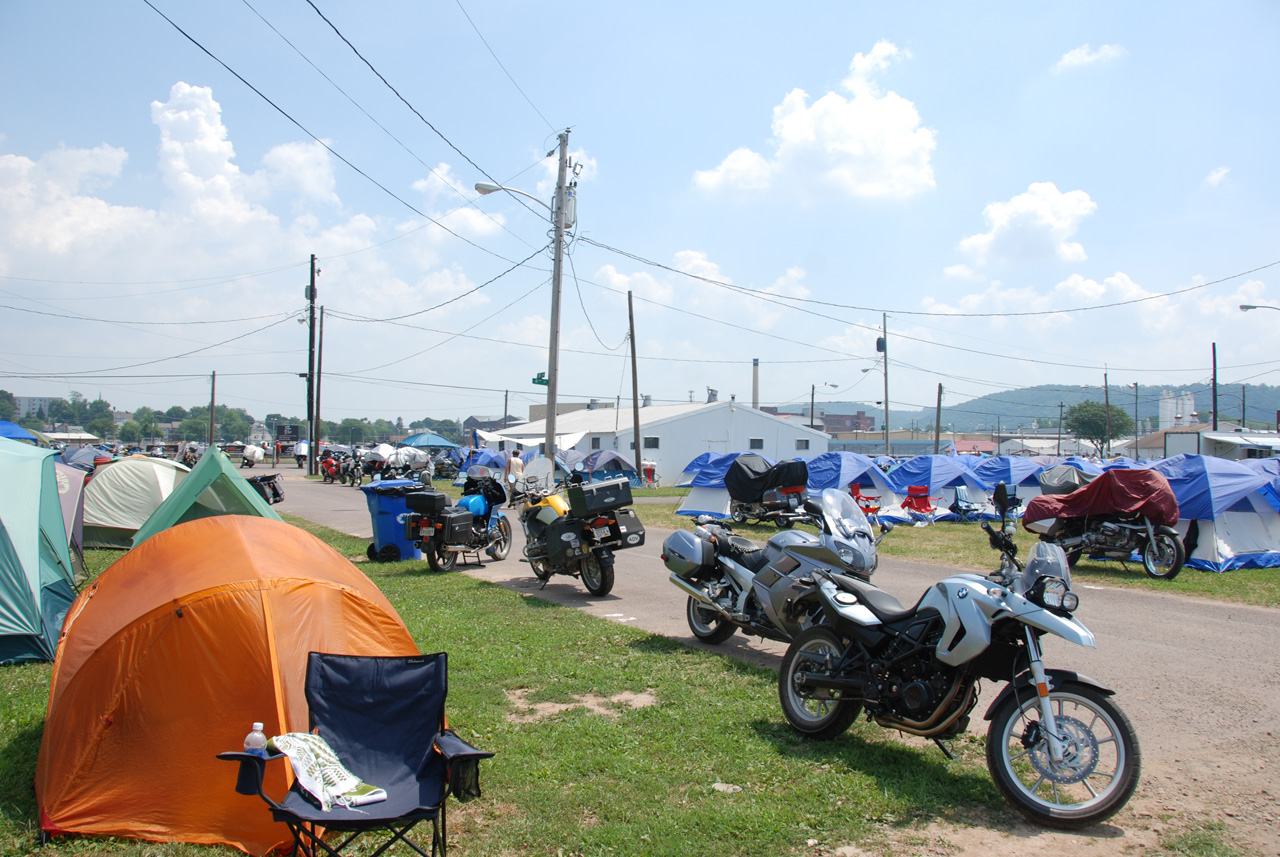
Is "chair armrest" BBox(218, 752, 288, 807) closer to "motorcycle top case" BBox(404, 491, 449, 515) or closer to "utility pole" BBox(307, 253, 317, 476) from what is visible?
"motorcycle top case" BBox(404, 491, 449, 515)

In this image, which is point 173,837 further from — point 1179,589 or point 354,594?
point 1179,589

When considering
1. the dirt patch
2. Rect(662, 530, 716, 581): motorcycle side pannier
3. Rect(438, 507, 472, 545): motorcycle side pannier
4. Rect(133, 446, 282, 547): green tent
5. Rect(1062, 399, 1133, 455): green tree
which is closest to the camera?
the dirt patch

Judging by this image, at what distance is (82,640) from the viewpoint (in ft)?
14.4

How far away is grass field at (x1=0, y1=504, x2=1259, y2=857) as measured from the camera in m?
3.70

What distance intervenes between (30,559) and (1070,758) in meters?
7.81

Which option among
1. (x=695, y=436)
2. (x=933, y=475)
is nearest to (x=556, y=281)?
(x=933, y=475)

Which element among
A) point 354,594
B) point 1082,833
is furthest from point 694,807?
point 354,594

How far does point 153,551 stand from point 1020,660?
16.7ft

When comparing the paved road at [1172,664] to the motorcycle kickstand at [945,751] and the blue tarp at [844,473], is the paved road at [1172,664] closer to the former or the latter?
the motorcycle kickstand at [945,751]

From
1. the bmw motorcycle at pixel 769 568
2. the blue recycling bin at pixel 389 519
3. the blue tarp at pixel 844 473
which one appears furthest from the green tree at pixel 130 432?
the bmw motorcycle at pixel 769 568

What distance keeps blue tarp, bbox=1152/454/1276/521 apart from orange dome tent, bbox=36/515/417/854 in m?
13.0

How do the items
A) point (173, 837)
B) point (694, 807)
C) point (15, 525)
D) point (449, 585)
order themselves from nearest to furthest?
1. point (173, 837)
2. point (694, 807)
3. point (15, 525)
4. point (449, 585)

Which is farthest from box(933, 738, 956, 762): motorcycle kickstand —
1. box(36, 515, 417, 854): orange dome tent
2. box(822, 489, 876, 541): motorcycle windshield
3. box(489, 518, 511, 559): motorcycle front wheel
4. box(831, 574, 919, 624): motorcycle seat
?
box(489, 518, 511, 559): motorcycle front wheel

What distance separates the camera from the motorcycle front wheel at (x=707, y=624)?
23.7ft
